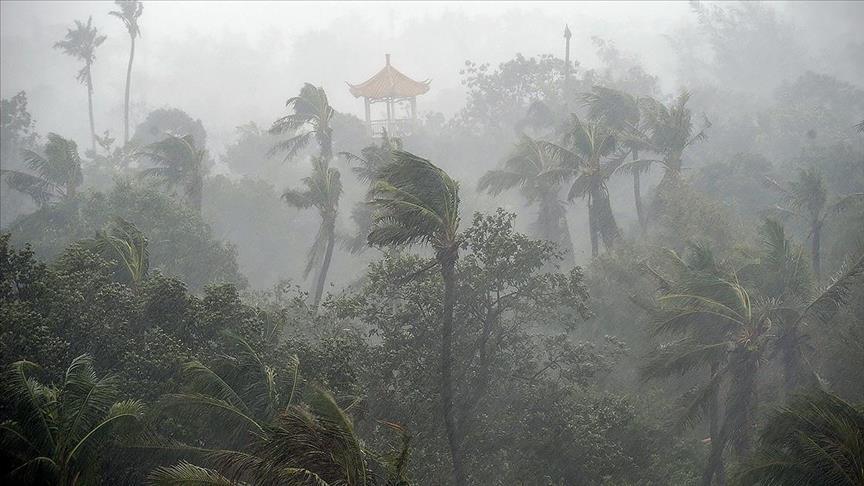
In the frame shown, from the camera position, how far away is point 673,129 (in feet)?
81.1

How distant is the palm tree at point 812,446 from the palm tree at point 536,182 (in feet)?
48.8

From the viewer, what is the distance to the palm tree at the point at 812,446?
9320mm

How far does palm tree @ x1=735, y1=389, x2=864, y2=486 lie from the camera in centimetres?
932

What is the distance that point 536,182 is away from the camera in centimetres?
2545

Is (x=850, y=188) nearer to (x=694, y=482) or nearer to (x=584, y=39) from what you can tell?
(x=694, y=482)

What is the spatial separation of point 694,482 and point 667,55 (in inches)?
3202

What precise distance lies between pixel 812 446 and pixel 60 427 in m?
11.8

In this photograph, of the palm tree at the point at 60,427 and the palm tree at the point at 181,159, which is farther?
the palm tree at the point at 181,159

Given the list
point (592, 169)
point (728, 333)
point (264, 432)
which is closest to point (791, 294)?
point (728, 333)

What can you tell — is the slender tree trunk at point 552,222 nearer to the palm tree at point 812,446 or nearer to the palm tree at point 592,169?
the palm tree at point 592,169

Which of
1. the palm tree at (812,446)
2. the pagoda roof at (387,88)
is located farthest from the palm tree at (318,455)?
the pagoda roof at (387,88)

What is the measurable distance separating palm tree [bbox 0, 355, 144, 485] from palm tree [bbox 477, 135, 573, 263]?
61.6 ft

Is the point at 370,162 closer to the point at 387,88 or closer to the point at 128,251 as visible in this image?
the point at 128,251

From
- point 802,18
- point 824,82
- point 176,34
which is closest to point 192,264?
point 824,82
